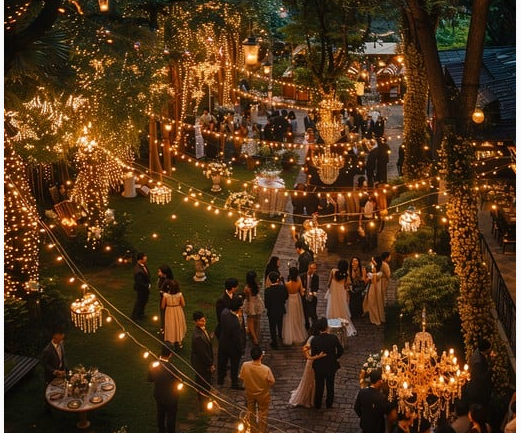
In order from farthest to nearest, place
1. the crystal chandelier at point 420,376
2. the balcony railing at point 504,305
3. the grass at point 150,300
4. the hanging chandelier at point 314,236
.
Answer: the hanging chandelier at point 314,236 → the balcony railing at point 504,305 → the grass at point 150,300 → the crystal chandelier at point 420,376

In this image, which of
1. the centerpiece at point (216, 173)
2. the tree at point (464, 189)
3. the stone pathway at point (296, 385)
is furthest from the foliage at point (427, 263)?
the centerpiece at point (216, 173)

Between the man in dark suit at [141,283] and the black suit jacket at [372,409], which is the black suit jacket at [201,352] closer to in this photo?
the black suit jacket at [372,409]

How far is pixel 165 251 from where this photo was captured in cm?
1803

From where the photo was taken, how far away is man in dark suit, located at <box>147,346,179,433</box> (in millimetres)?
10539

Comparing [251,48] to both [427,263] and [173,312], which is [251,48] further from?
[173,312]

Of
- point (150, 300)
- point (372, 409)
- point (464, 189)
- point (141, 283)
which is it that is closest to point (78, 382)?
point (141, 283)

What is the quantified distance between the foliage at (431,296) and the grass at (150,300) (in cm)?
326

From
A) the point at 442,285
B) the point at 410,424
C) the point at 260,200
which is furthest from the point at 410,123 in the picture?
the point at 410,424

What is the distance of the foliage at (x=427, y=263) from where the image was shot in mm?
14609

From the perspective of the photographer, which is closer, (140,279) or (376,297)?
(140,279)

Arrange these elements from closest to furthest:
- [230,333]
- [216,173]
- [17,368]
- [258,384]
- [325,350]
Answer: [258,384] < [325,350] < [230,333] < [17,368] < [216,173]

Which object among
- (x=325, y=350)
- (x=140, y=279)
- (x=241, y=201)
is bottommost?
(x=325, y=350)

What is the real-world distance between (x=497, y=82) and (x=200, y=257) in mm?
7283

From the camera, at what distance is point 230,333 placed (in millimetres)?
12094
